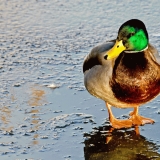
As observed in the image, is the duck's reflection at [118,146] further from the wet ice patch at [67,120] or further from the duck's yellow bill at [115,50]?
the duck's yellow bill at [115,50]

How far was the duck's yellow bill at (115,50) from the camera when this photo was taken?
364 cm

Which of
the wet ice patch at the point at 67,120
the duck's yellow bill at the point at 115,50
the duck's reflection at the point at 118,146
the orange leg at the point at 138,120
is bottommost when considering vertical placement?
the duck's reflection at the point at 118,146

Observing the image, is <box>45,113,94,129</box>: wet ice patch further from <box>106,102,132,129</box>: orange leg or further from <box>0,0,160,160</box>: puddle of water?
<box>106,102,132,129</box>: orange leg

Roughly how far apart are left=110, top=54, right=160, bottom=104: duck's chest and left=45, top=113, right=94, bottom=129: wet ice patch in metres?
0.42

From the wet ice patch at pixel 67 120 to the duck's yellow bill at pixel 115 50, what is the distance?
63 cm

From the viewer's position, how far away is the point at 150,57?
3.78 metres

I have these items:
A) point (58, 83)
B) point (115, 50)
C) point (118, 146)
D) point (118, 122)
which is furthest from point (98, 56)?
point (58, 83)

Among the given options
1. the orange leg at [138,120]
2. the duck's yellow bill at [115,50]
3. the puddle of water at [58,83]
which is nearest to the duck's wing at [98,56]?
the duck's yellow bill at [115,50]

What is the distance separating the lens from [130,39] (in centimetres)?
372

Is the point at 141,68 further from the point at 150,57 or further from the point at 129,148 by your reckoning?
the point at 129,148

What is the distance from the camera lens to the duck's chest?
368 centimetres

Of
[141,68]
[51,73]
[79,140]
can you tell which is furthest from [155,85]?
[51,73]

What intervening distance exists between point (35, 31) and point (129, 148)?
3076 mm

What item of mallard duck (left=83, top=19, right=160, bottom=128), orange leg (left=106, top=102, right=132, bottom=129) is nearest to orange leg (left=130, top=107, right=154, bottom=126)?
orange leg (left=106, top=102, right=132, bottom=129)
